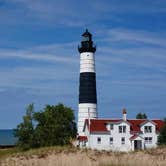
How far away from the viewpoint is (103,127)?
53.2 metres

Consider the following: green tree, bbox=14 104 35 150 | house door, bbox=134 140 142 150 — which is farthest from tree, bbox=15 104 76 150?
house door, bbox=134 140 142 150

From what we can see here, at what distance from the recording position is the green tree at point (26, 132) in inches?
1909

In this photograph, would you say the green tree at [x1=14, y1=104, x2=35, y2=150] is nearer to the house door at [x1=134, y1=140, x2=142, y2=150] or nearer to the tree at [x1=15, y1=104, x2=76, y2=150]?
the tree at [x1=15, y1=104, x2=76, y2=150]

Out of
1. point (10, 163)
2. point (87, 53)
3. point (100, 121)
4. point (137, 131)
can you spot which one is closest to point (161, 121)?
point (137, 131)

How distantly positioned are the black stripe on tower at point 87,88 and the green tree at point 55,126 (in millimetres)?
5413

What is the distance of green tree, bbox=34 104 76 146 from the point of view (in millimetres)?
46688

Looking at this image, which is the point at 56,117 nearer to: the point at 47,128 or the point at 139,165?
the point at 47,128

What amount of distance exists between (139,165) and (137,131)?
1595 inches

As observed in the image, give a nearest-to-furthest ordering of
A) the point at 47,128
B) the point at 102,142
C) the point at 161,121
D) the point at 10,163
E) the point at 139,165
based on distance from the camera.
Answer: the point at 139,165
the point at 10,163
the point at 47,128
the point at 102,142
the point at 161,121

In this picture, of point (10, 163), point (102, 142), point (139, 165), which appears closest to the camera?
point (139, 165)

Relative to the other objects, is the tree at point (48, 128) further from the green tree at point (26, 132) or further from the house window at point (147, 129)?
the house window at point (147, 129)

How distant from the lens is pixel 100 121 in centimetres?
5356

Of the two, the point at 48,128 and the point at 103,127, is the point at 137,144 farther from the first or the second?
the point at 48,128

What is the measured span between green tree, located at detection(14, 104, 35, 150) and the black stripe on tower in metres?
6.65
